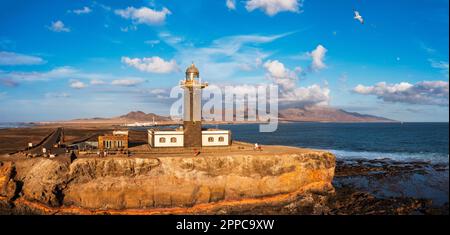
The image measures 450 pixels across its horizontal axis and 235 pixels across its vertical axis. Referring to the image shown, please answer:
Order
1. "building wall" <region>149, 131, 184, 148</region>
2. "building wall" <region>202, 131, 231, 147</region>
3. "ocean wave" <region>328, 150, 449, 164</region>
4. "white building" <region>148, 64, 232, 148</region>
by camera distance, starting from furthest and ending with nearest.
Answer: "ocean wave" <region>328, 150, 449, 164</region>, "building wall" <region>202, 131, 231, 147</region>, "white building" <region>148, 64, 232, 148</region>, "building wall" <region>149, 131, 184, 148</region>

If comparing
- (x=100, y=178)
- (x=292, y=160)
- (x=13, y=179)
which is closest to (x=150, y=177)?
(x=100, y=178)

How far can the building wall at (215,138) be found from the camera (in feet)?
117

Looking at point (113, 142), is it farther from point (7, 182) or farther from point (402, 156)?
point (402, 156)

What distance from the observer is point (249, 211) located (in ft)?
89.1

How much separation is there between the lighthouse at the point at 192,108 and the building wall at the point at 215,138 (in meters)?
0.64

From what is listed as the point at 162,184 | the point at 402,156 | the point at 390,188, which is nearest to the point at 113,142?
the point at 162,184

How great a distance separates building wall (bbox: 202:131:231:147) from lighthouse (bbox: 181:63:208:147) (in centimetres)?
64

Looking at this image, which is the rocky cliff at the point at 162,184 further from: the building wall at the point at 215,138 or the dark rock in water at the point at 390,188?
the building wall at the point at 215,138

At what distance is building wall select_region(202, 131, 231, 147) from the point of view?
3569cm

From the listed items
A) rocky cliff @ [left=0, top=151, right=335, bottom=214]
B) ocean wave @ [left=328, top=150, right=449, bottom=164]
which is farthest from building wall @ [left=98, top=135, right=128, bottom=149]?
ocean wave @ [left=328, top=150, right=449, bottom=164]

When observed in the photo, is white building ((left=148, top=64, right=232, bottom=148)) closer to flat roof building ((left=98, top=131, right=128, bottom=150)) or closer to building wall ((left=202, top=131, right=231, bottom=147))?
building wall ((left=202, top=131, right=231, bottom=147))

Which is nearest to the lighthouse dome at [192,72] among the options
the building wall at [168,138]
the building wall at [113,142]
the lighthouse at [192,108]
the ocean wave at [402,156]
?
the lighthouse at [192,108]

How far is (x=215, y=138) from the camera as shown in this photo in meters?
36.0
